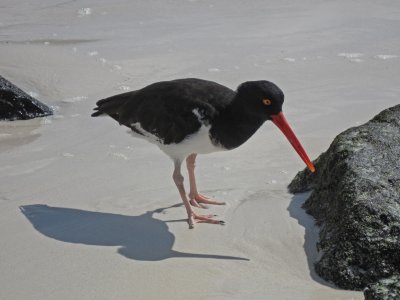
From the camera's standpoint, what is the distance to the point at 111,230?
5.09 meters

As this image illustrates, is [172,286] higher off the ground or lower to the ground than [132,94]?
lower

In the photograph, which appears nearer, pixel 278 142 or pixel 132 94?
pixel 132 94

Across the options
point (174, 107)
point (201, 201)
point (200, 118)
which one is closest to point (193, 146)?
point (200, 118)

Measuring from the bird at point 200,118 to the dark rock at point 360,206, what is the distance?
10.1 inches

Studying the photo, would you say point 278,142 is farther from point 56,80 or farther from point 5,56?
point 5,56

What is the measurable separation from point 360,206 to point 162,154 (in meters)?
2.68

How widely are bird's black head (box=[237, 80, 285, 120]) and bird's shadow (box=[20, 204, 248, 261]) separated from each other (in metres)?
1.08

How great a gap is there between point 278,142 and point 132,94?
5.10ft

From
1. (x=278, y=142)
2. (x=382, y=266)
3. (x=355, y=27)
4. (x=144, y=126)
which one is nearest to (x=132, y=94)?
(x=144, y=126)

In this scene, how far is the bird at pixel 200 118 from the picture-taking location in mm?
4953

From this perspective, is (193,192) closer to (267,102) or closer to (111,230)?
(111,230)

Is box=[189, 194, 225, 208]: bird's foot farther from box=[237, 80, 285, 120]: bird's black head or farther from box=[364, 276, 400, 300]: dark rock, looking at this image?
box=[364, 276, 400, 300]: dark rock

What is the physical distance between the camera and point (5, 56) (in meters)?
9.27

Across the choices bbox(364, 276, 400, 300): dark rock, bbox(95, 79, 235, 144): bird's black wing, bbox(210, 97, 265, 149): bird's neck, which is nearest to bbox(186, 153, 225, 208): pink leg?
bbox(95, 79, 235, 144): bird's black wing
